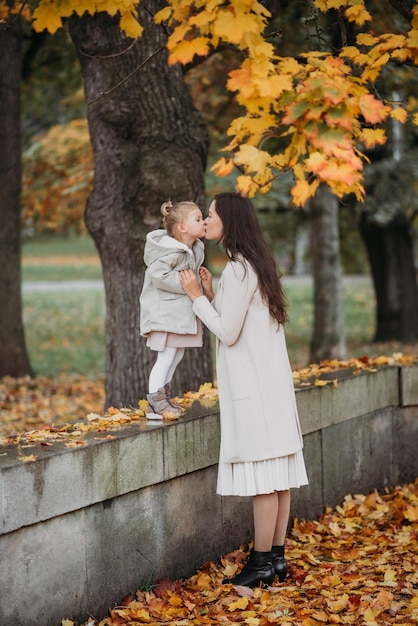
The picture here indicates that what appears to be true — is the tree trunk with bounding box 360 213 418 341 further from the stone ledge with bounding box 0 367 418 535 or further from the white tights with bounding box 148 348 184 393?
the white tights with bounding box 148 348 184 393

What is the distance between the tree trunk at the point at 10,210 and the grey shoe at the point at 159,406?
26.1 feet

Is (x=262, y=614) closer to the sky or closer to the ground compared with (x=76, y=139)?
closer to the ground

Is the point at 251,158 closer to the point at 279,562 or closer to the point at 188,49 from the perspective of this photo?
the point at 188,49

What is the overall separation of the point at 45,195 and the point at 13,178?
9.45 feet

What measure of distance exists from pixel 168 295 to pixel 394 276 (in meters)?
13.3

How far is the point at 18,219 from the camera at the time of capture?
41.7ft

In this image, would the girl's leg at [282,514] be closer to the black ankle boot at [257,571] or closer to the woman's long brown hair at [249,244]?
the black ankle boot at [257,571]

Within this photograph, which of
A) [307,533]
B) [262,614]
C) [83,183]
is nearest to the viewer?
[262,614]

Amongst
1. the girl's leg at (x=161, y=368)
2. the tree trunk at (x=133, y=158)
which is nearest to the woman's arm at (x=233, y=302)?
the girl's leg at (x=161, y=368)

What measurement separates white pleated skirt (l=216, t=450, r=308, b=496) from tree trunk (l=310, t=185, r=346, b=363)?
995 centimetres

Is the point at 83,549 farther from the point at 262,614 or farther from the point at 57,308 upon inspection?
the point at 57,308

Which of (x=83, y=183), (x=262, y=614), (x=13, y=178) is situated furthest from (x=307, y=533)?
(x=83, y=183)

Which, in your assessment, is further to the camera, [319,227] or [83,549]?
[319,227]

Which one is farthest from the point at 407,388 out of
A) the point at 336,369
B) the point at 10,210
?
the point at 10,210
